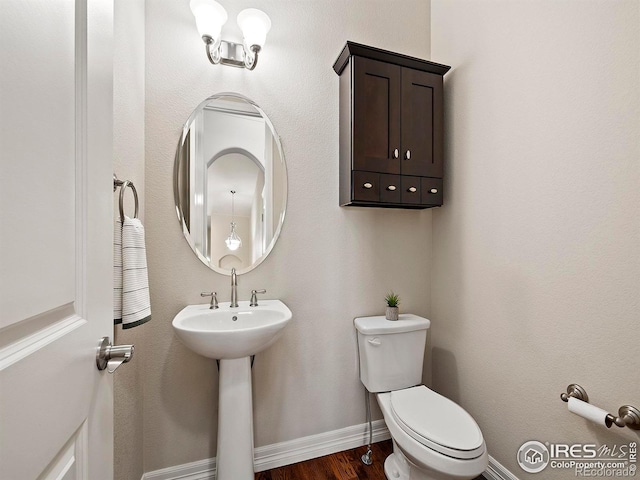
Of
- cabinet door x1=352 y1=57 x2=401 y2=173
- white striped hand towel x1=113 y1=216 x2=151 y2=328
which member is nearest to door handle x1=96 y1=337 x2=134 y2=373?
white striped hand towel x1=113 y1=216 x2=151 y2=328

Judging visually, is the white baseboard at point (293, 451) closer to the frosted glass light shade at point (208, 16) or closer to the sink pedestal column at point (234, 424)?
the sink pedestal column at point (234, 424)

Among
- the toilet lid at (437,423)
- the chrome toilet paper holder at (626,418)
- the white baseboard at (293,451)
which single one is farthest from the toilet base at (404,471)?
the chrome toilet paper holder at (626,418)

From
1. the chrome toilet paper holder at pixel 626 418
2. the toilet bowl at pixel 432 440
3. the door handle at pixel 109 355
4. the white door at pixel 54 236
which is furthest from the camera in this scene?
the toilet bowl at pixel 432 440

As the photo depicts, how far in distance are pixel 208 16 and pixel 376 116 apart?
35.3 inches

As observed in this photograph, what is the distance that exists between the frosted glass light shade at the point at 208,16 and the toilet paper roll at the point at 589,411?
2.07 m

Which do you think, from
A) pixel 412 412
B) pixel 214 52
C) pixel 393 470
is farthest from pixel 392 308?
pixel 214 52

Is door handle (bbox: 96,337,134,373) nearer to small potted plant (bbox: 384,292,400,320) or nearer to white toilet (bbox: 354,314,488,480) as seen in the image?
white toilet (bbox: 354,314,488,480)

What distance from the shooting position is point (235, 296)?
149 centimetres

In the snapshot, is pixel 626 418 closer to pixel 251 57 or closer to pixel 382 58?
pixel 382 58

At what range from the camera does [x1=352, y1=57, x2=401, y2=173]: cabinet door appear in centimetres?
153

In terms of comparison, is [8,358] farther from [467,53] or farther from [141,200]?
[467,53]

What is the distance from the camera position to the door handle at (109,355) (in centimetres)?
59

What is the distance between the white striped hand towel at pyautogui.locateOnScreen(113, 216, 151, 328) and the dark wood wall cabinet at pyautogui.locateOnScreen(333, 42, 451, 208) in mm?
983

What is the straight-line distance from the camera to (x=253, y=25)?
55.7 inches
